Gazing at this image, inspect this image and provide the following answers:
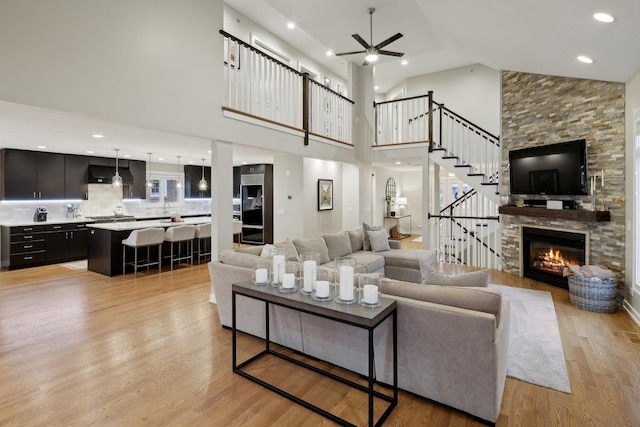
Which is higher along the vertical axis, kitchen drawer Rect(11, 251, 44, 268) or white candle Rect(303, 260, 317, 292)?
white candle Rect(303, 260, 317, 292)

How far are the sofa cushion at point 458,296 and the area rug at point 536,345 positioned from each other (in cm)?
99

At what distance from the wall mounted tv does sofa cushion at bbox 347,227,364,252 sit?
2.77 m

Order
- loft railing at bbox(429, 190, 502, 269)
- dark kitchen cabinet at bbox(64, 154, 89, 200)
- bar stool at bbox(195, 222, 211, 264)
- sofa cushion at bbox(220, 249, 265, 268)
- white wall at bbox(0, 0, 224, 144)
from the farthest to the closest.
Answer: dark kitchen cabinet at bbox(64, 154, 89, 200)
bar stool at bbox(195, 222, 211, 264)
loft railing at bbox(429, 190, 502, 269)
sofa cushion at bbox(220, 249, 265, 268)
white wall at bbox(0, 0, 224, 144)

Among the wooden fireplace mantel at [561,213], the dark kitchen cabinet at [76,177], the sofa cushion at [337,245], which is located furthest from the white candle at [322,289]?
the dark kitchen cabinet at [76,177]

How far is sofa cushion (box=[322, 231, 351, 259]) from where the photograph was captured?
5262 millimetres

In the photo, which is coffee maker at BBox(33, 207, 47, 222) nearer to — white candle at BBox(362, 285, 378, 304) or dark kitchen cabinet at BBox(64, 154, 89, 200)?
dark kitchen cabinet at BBox(64, 154, 89, 200)

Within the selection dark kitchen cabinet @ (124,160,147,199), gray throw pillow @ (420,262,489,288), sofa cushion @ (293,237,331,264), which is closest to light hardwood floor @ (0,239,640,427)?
gray throw pillow @ (420,262,489,288)

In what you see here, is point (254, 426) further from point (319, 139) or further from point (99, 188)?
point (99, 188)

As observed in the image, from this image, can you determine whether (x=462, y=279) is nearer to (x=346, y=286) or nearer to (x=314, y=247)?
(x=346, y=286)

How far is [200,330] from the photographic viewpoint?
373 cm

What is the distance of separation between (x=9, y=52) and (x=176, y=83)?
1.55 metres

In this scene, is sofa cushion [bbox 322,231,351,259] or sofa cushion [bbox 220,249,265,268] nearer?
sofa cushion [bbox 220,249,265,268]

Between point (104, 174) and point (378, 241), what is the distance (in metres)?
7.01

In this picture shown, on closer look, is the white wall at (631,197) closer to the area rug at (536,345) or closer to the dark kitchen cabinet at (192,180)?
the area rug at (536,345)
